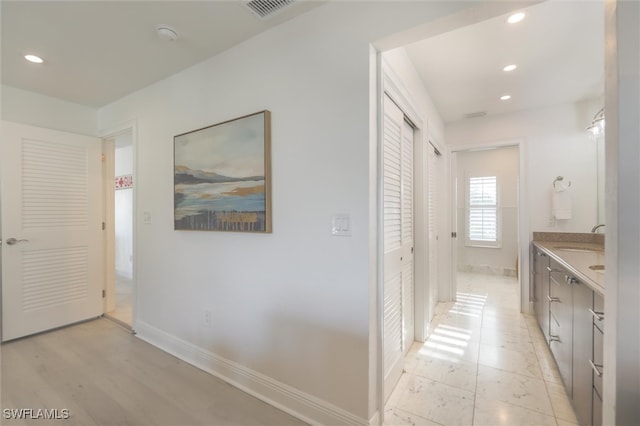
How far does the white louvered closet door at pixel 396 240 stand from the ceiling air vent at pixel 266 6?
83cm

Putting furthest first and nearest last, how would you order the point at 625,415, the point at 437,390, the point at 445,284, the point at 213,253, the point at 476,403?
the point at 445,284, the point at 213,253, the point at 437,390, the point at 476,403, the point at 625,415

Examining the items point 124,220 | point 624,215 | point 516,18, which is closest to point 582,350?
point 624,215

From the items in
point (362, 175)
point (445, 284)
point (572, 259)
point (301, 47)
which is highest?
point (301, 47)

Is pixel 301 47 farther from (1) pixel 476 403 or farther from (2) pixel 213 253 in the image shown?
(1) pixel 476 403

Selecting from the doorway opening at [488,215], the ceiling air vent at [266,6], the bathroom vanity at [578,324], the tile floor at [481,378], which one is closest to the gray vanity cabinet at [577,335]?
the bathroom vanity at [578,324]

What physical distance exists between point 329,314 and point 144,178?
2.24m

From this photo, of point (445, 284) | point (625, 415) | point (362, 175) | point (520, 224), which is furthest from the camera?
point (445, 284)

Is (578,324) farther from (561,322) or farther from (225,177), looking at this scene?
(225,177)

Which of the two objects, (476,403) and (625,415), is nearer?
(625,415)

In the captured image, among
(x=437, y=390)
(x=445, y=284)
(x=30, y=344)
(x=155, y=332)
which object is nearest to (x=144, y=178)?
(x=155, y=332)

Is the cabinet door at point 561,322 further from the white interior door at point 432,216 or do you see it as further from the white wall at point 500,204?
the white wall at point 500,204

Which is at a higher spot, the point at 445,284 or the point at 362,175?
the point at 362,175

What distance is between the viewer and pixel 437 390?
74.8 inches

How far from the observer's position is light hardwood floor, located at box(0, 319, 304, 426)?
64.1 inches
